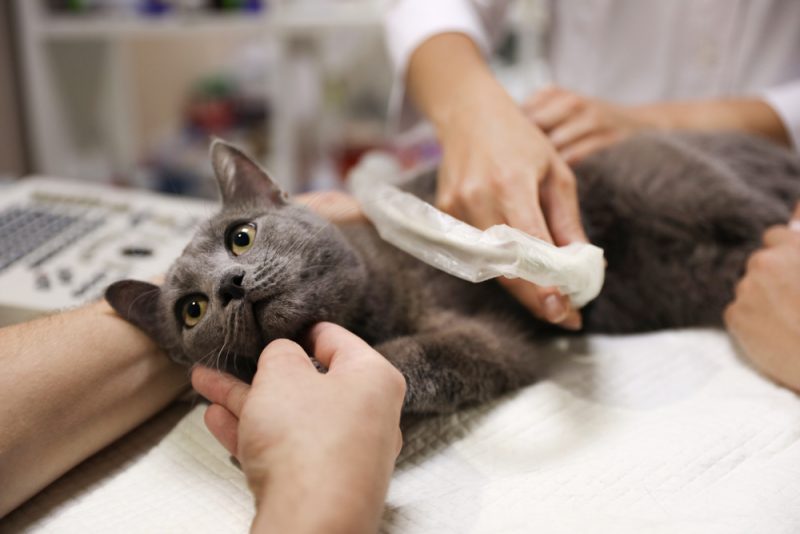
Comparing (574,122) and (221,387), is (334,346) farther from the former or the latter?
(574,122)

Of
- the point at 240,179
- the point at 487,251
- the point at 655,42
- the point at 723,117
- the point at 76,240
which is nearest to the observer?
the point at 487,251

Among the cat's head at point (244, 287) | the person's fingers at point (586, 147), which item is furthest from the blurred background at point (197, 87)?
the cat's head at point (244, 287)

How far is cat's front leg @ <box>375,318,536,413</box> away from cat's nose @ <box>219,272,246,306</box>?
194 millimetres

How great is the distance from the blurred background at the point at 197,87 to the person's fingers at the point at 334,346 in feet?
3.26

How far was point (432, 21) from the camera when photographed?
1.30m

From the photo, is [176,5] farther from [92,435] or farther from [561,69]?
[92,435]

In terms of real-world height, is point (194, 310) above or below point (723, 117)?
below

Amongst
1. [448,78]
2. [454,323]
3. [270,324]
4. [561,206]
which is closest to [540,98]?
[448,78]

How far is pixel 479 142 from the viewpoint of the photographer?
0.94 metres

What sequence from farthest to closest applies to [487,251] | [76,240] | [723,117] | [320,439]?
[723,117] → [76,240] → [487,251] → [320,439]

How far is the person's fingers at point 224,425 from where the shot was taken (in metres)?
0.68

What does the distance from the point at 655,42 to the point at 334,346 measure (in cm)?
125

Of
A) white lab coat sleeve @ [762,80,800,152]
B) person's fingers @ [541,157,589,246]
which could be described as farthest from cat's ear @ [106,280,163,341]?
white lab coat sleeve @ [762,80,800,152]

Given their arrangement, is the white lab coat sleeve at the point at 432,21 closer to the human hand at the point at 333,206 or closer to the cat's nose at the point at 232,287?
the human hand at the point at 333,206
